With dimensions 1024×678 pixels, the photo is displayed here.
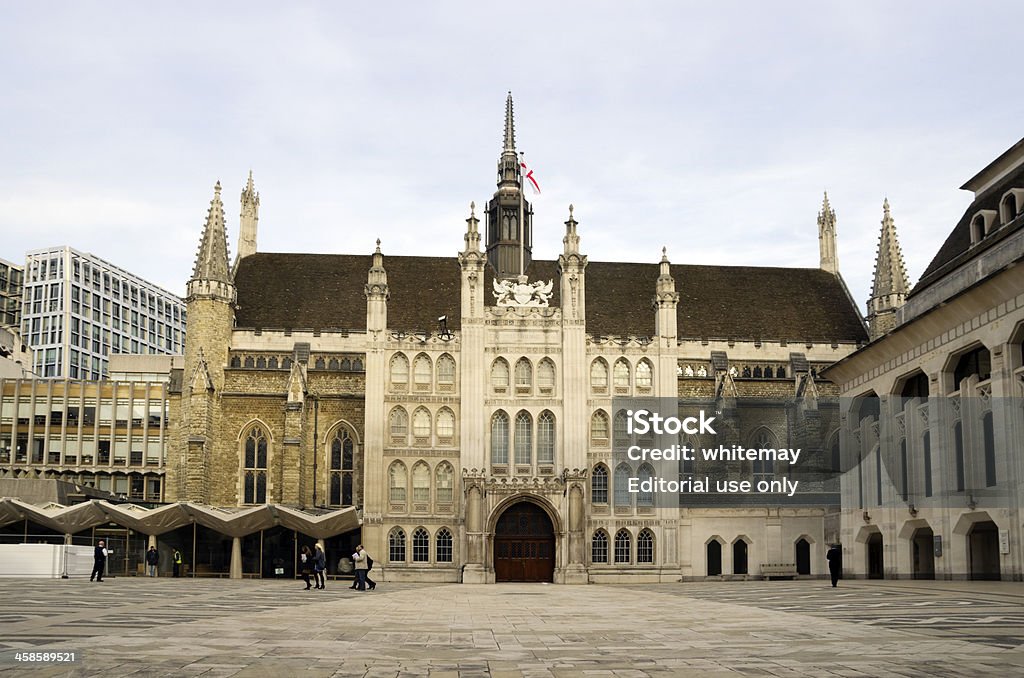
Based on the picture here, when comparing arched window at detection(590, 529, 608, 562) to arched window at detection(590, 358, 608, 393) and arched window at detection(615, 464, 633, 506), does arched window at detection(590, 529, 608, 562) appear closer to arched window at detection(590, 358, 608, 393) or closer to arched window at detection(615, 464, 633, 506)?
arched window at detection(615, 464, 633, 506)

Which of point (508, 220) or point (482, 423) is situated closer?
point (482, 423)

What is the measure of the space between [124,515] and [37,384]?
4865 centimetres

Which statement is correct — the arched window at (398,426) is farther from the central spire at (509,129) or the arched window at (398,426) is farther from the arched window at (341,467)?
the central spire at (509,129)

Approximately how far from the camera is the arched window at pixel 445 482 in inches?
2415

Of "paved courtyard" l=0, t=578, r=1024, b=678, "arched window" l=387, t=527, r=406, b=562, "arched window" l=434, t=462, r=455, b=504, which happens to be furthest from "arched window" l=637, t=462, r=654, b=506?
"paved courtyard" l=0, t=578, r=1024, b=678

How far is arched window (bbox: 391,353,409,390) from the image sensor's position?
61.7 m

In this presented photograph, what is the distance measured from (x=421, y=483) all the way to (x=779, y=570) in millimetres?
19299

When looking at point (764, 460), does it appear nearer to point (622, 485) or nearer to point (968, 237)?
point (622, 485)

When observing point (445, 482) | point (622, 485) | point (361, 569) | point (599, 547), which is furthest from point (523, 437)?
point (361, 569)

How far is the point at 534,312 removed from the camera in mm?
62344

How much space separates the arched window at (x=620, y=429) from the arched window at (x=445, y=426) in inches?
332

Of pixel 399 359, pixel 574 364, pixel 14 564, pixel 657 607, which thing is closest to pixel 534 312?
pixel 574 364

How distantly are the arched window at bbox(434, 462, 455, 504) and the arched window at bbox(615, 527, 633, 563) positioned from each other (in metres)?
8.89

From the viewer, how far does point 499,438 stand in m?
61.7
